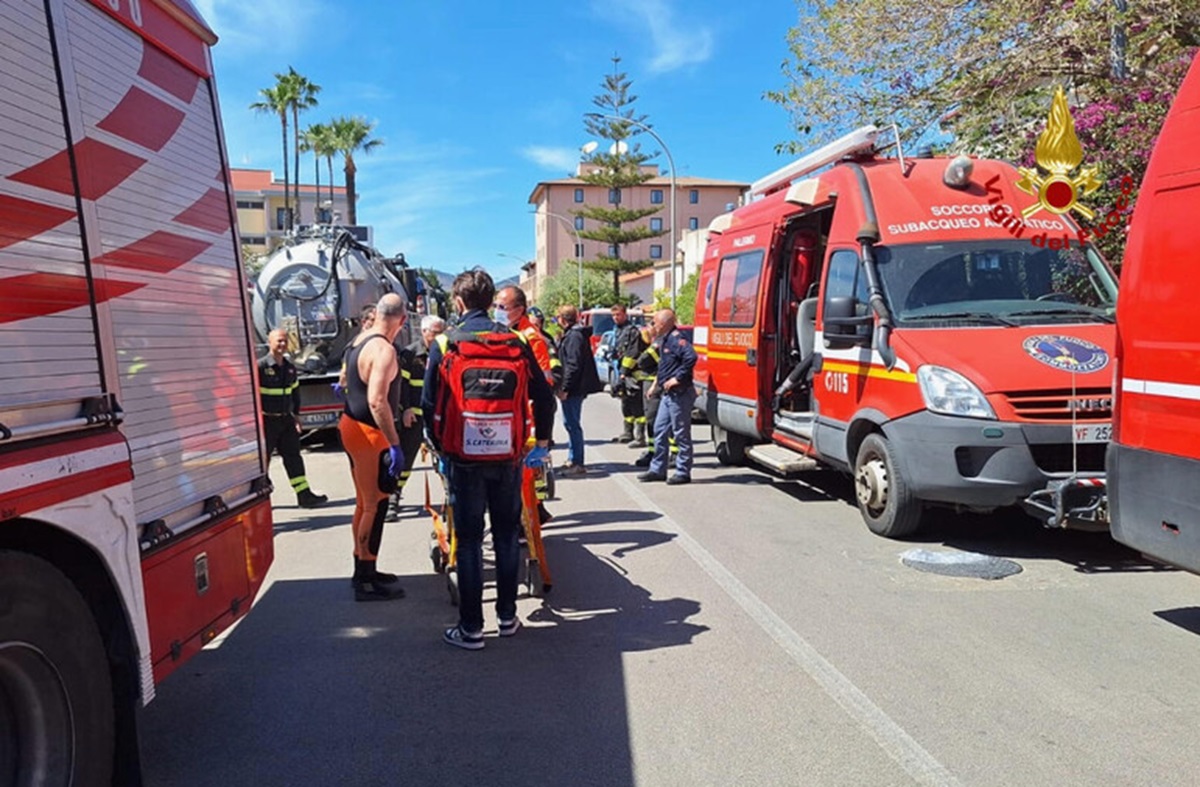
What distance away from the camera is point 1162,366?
4.00m

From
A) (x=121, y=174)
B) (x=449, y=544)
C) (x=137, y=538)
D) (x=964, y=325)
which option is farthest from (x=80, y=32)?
(x=964, y=325)

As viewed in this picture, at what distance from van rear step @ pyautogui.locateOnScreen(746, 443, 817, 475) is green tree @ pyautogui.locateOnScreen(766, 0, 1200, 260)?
485 centimetres

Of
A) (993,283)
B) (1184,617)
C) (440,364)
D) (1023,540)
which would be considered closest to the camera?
(440,364)

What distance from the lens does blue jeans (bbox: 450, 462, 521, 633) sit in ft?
15.2

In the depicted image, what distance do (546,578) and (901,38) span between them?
988 centimetres

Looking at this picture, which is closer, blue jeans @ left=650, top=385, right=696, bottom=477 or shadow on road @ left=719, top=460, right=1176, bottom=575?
shadow on road @ left=719, top=460, right=1176, bottom=575

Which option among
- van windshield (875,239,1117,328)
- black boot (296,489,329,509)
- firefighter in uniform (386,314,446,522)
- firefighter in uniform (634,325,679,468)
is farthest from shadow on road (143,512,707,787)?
firefighter in uniform (634,325,679,468)

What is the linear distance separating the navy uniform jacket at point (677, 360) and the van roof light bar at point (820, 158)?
200 cm

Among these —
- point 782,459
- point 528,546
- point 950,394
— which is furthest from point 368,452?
point 782,459

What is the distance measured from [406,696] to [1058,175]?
22.7 feet

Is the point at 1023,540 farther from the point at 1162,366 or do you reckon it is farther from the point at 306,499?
the point at 306,499

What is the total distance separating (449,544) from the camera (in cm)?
565

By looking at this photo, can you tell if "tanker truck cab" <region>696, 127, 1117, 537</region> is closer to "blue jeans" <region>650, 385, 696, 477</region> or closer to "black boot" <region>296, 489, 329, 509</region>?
"blue jeans" <region>650, 385, 696, 477</region>

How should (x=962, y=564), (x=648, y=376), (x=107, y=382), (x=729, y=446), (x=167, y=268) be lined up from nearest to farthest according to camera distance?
(x=107, y=382) < (x=167, y=268) < (x=962, y=564) < (x=729, y=446) < (x=648, y=376)
